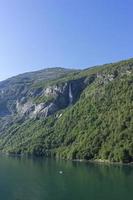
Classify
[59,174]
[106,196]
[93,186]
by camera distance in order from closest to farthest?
[106,196]
[93,186]
[59,174]

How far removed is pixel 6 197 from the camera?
11575 centimetres

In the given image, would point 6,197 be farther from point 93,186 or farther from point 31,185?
point 93,186

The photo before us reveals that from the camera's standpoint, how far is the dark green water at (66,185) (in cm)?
11650

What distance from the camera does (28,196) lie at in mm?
116500

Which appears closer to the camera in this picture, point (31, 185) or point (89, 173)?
point (31, 185)

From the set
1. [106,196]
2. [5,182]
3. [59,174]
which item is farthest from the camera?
[59,174]

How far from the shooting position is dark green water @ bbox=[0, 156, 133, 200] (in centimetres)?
11650

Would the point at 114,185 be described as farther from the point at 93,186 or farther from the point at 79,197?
the point at 79,197

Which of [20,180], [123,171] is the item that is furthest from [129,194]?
[123,171]

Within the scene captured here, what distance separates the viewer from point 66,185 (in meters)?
137

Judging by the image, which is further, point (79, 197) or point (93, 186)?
point (93, 186)

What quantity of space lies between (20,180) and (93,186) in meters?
30.1

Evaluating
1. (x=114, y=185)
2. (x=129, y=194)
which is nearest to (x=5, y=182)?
(x=114, y=185)

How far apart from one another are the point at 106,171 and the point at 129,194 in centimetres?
5956
